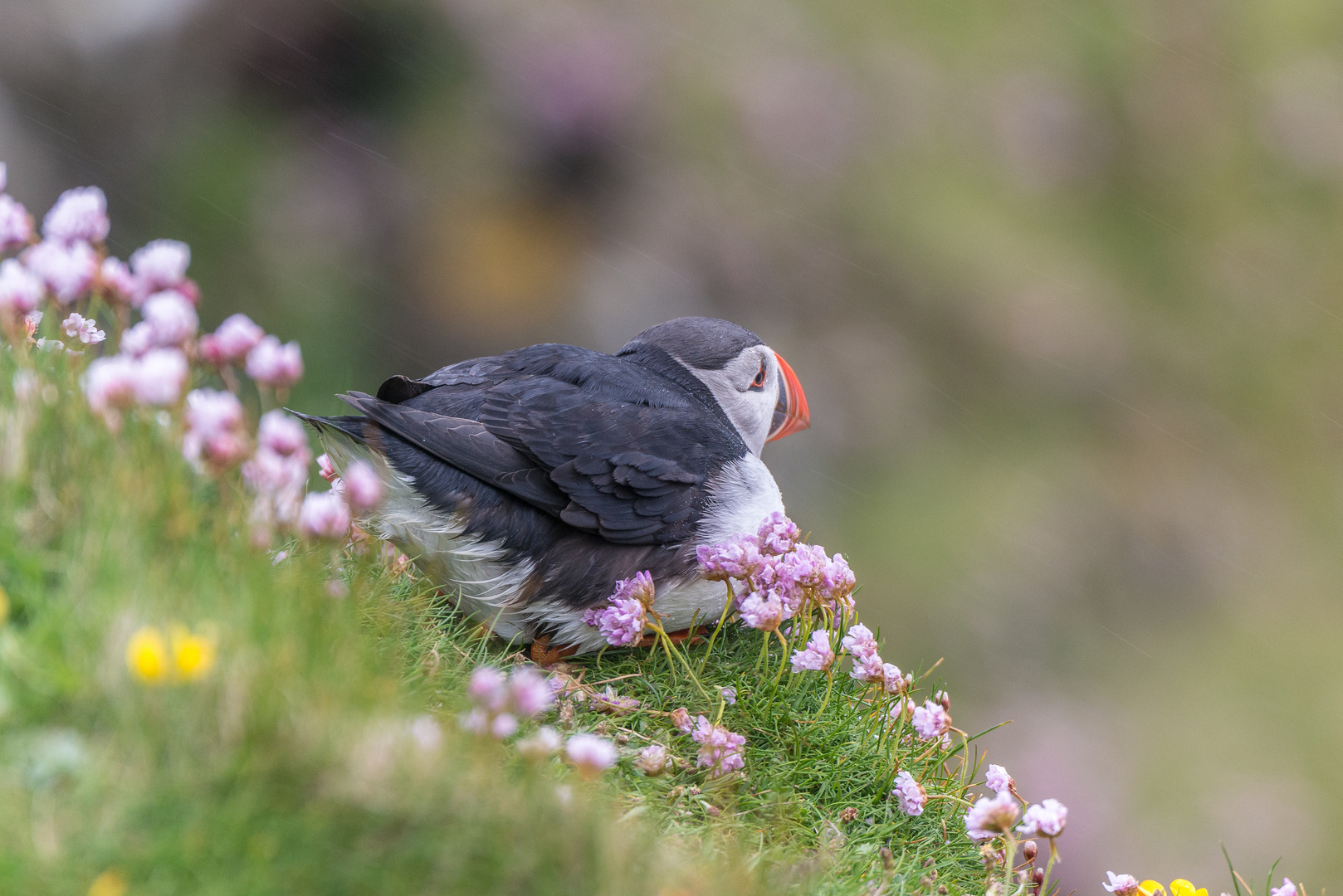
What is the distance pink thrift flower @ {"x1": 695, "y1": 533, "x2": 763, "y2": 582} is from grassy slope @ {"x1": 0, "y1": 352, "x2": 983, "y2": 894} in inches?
34.1

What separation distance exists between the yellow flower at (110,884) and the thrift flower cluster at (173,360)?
0.69 metres

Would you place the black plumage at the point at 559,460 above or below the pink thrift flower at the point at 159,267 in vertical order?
below

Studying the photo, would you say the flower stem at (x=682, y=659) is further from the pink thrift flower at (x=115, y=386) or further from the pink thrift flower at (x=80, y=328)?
the pink thrift flower at (x=80, y=328)

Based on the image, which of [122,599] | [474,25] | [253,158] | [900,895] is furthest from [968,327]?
[122,599]

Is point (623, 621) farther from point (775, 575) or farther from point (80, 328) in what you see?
point (80, 328)

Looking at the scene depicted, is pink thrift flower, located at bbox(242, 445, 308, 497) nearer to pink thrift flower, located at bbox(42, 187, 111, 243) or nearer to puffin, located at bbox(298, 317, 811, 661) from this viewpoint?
pink thrift flower, located at bbox(42, 187, 111, 243)

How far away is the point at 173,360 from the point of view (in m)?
2.05

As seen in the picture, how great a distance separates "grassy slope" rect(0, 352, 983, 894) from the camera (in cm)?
165

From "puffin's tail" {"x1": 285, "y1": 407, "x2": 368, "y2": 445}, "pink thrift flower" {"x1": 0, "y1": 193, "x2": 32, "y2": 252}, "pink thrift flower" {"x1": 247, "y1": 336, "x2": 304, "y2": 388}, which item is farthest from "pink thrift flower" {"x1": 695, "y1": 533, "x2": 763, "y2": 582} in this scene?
"pink thrift flower" {"x1": 0, "y1": 193, "x2": 32, "y2": 252}

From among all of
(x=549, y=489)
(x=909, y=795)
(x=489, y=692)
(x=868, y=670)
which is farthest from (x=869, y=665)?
(x=489, y=692)

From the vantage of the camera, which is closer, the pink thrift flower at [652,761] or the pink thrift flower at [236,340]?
the pink thrift flower at [236,340]

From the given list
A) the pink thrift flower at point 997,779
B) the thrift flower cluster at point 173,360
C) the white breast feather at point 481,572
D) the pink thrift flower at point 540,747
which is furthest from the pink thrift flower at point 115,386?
the pink thrift flower at point 997,779

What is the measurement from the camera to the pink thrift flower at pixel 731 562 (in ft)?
10.5

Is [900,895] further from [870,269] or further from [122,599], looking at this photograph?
[870,269]
